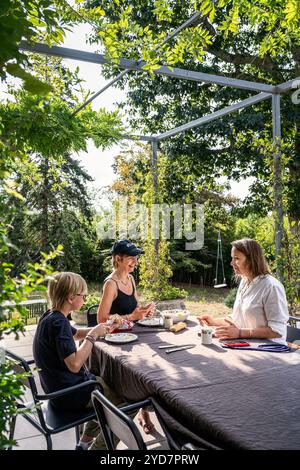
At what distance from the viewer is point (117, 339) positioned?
2.50 metres

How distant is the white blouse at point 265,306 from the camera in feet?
8.22

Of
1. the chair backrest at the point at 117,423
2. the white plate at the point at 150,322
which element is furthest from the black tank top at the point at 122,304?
the chair backrest at the point at 117,423

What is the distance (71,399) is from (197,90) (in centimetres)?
648

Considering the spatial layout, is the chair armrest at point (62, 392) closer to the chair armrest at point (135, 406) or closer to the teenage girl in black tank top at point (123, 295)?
the chair armrest at point (135, 406)

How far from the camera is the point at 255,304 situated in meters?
2.61

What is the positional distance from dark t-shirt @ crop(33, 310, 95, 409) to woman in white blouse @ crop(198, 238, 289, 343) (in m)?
0.94

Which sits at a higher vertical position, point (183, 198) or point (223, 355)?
point (183, 198)

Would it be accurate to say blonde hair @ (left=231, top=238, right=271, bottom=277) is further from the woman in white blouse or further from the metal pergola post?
the metal pergola post

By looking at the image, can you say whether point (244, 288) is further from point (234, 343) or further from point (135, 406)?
point (135, 406)

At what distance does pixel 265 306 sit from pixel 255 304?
66 mm

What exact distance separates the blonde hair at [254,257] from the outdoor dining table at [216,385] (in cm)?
65
